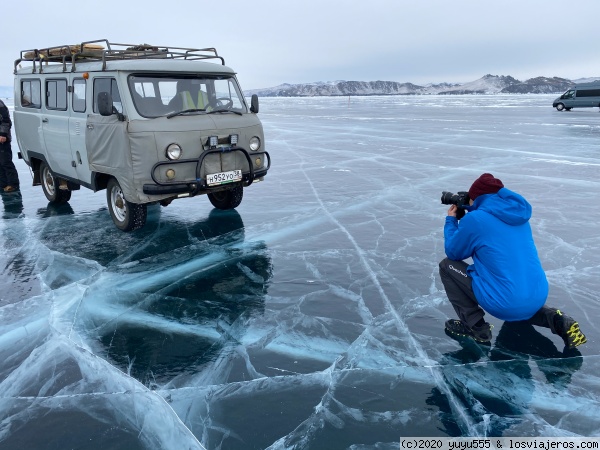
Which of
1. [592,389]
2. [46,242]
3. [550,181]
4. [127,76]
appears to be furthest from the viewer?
[550,181]

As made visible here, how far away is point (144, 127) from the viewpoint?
20.1 feet

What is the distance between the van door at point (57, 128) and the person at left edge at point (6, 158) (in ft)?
7.74

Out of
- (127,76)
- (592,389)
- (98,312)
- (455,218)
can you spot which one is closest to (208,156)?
(127,76)

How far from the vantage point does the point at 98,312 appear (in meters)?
4.82

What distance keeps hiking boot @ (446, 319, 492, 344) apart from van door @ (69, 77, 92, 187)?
5.66 m

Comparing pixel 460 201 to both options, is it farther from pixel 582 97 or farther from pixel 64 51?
pixel 582 97

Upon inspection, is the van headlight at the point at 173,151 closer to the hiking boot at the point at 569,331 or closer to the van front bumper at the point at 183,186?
the van front bumper at the point at 183,186

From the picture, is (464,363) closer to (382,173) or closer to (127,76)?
(127,76)

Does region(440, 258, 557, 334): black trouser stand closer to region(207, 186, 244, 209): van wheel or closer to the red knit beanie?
the red knit beanie

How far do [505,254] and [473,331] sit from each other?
80cm

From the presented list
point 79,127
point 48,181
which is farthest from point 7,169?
point 79,127

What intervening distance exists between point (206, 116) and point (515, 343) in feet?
16.1

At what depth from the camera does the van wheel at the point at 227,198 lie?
834cm

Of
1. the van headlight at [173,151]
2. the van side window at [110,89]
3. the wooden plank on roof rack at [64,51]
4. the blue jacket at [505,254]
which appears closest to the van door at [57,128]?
the wooden plank on roof rack at [64,51]
